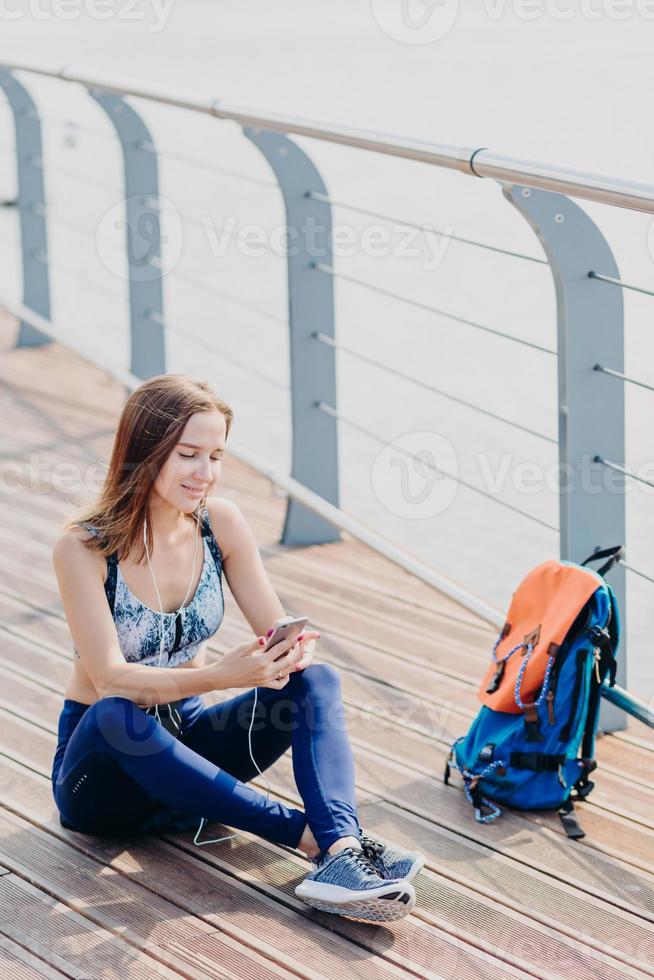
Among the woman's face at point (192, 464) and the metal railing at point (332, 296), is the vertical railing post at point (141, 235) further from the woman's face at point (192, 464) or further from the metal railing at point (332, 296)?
the woman's face at point (192, 464)

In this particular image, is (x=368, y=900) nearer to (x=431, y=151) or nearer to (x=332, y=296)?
(x=431, y=151)

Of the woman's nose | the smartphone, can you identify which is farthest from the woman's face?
the smartphone

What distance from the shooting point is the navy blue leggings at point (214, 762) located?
2.16 metres

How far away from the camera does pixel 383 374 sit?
8289 mm

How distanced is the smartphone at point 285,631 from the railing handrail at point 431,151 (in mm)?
871

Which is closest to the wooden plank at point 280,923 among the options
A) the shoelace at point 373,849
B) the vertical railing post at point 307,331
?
the shoelace at point 373,849

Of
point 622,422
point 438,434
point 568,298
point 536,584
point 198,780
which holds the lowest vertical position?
point 438,434

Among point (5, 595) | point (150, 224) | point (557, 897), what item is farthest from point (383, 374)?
point (557, 897)

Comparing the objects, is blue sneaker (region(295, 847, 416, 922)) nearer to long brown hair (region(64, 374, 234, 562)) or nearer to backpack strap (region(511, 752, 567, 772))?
backpack strap (region(511, 752, 567, 772))

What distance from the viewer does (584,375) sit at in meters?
2.53

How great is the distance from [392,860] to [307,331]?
177 cm

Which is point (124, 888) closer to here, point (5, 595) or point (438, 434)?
point (5, 595)

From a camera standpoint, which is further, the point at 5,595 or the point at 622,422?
the point at 5,595

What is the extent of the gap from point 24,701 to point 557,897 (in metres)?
1.28
